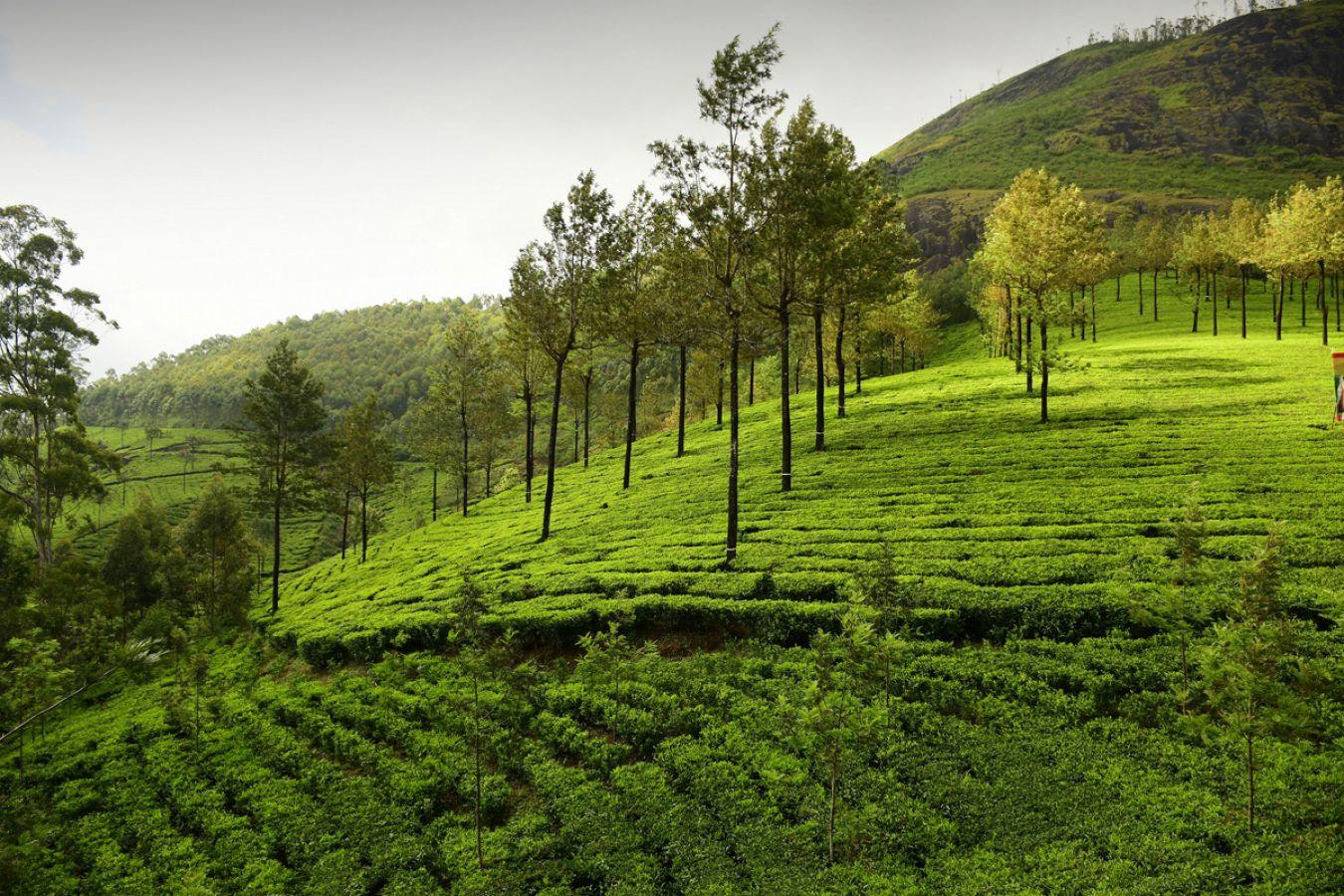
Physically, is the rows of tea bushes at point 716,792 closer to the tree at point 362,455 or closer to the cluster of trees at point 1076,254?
the cluster of trees at point 1076,254

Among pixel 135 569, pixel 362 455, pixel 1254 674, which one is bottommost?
pixel 135 569

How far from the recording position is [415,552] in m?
46.6

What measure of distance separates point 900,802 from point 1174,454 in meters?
24.7

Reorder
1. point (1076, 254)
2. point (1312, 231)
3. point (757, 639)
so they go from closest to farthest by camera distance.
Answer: point (757, 639), point (1076, 254), point (1312, 231)

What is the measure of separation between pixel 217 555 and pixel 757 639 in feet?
201

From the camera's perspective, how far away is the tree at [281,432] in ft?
144

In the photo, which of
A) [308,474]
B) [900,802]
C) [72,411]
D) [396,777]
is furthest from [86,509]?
[900,802]

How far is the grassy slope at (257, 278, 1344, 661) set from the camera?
1838 centimetres

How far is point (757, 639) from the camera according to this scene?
1872cm

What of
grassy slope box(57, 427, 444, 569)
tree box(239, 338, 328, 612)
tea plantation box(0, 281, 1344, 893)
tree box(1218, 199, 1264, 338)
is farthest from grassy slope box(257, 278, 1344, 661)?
grassy slope box(57, 427, 444, 569)

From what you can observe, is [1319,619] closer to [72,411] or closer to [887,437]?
[887,437]

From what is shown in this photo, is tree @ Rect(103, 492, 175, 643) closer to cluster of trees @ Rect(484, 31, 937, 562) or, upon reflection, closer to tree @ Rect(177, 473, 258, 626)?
tree @ Rect(177, 473, 258, 626)

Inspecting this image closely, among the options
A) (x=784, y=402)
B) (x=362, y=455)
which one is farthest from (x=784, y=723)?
(x=362, y=455)

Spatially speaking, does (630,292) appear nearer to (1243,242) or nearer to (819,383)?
(819,383)
